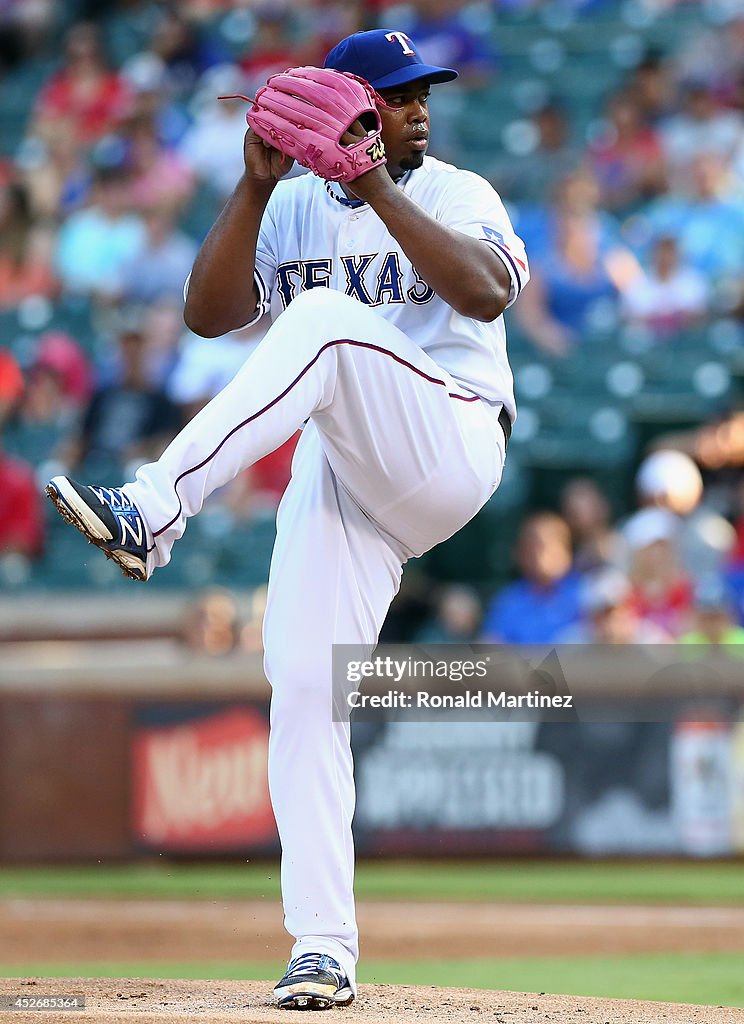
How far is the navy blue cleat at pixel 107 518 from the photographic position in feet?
10.6

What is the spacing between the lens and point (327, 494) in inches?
148

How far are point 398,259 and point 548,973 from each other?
289 cm

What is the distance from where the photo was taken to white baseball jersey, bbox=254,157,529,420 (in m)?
3.73

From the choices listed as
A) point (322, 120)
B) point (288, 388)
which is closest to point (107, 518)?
point (288, 388)

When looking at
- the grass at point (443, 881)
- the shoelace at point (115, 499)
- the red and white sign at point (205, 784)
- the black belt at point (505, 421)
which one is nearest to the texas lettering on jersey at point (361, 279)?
the black belt at point (505, 421)

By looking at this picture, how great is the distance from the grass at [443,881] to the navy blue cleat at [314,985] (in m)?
4.11

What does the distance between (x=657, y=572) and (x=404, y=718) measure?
1385 millimetres

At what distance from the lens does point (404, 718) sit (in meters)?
8.26

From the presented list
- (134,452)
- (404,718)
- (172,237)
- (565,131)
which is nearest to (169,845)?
(404,718)

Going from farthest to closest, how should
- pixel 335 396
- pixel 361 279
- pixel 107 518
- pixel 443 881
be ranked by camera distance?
1. pixel 443 881
2. pixel 361 279
3. pixel 335 396
4. pixel 107 518

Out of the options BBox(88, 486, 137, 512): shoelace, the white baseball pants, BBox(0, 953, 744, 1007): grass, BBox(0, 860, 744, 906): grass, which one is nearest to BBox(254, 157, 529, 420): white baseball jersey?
the white baseball pants

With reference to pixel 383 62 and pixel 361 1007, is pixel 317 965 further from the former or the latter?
pixel 383 62

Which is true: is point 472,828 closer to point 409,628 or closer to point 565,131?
point 409,628

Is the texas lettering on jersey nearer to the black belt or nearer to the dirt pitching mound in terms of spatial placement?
the black belt
